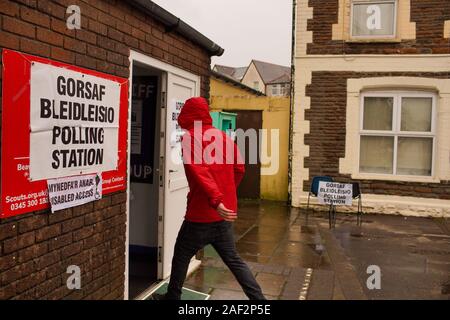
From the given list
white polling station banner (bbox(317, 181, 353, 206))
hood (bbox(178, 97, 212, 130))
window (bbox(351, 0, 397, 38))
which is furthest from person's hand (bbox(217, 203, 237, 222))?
window (bbox(351, 0, 397, 38))

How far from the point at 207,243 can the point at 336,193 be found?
18.6 ft

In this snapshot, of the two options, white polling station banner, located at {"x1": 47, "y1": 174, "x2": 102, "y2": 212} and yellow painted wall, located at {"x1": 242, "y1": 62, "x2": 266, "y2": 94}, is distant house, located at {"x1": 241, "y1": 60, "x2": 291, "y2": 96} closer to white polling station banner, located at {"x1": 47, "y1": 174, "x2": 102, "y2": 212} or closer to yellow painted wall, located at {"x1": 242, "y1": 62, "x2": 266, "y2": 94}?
yellow painted wall, located at {"x1": 242, "y1": 62, "x2": 266, "y2": 94}

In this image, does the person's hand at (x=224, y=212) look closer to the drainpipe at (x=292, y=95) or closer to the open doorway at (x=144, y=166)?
the open doorway at (x=144, y=166)

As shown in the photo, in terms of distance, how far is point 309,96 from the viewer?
11.2 metres

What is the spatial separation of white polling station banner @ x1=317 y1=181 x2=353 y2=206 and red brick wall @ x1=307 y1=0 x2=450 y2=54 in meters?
3.57

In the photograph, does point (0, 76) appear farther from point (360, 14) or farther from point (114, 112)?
point (360, 14)

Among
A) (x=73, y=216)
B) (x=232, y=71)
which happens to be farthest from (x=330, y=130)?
(x=232, y=71)

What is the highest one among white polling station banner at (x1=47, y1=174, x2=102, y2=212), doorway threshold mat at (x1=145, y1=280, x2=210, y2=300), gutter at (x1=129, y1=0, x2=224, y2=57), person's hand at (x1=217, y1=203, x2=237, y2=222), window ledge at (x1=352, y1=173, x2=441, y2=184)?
gutter at (x1=129, y1=0, x2=224, y2=57)

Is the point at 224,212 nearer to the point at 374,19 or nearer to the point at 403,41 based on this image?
the point at 403,41

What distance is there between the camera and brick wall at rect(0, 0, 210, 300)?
9.90ft

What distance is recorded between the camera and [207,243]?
165 inches

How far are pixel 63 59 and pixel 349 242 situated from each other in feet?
20.3

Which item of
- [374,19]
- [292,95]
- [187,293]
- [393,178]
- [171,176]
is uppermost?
[374,19]

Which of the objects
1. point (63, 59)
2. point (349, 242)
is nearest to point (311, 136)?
point (349, 242)
